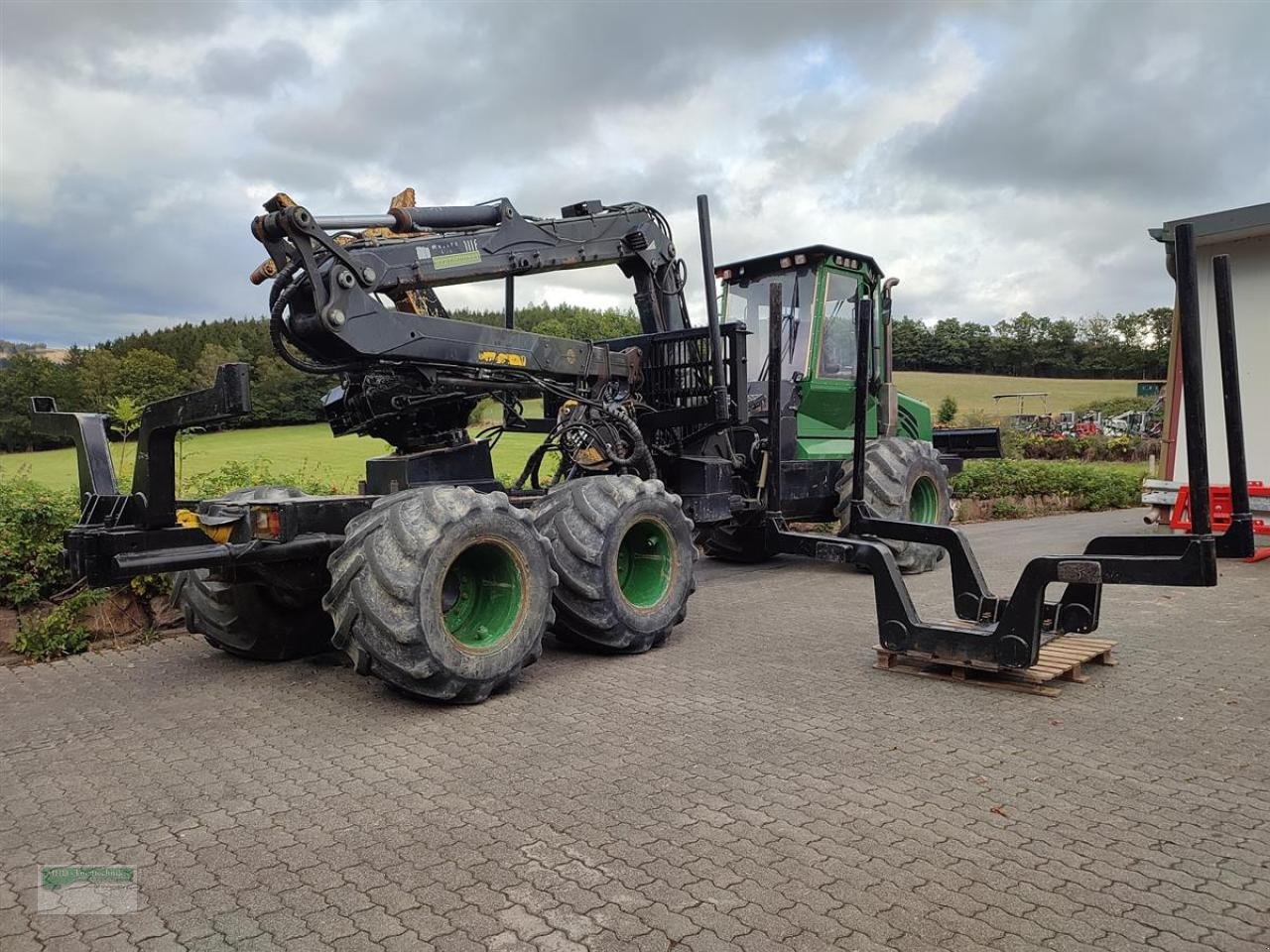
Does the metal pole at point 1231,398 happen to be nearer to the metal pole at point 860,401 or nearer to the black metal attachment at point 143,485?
the metal pole at point 860,401

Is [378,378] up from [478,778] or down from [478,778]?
up

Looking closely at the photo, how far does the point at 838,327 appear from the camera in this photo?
378 inches

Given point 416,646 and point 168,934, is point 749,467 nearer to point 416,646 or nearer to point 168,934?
point 416,646

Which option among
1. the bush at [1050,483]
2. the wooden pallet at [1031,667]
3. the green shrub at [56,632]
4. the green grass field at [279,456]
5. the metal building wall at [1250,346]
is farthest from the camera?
the bush at [1050,483]

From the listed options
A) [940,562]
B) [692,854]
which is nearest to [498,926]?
Answer: [692,854]

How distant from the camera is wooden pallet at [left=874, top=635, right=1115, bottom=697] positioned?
5.27 meters

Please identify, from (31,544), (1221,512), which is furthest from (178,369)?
(1221,512)

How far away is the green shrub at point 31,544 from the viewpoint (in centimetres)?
661

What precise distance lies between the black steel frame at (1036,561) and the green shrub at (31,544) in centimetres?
494

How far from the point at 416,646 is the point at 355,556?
0.56 metres

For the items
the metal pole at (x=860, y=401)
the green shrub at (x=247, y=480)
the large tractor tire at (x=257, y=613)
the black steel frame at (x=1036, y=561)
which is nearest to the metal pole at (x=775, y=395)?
the black steel frame at (x=1036, y=561)

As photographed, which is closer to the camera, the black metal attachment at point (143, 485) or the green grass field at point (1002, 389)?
the black metal attachment at point (143, 485)

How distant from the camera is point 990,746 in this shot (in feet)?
14.4

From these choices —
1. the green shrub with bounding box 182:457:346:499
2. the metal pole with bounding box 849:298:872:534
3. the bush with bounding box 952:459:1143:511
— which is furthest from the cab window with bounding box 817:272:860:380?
the bush with bounding box 952:459:1143:511
